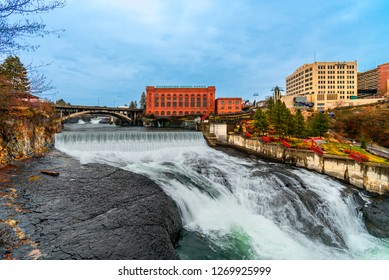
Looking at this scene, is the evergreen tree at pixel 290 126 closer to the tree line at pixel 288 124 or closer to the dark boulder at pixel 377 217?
the tree line at pixel 288 124

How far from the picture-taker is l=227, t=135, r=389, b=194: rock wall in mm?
16095

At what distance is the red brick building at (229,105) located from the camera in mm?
89312

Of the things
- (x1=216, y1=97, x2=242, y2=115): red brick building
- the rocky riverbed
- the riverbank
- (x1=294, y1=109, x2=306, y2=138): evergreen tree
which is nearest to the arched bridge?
(x1=216, y1=97, x2=242, y2=115): red brick building

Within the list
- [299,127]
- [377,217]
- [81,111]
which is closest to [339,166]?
[377,217]

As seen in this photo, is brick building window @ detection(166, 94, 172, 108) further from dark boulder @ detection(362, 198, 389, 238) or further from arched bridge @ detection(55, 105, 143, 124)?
dark boulder @ detection(362, 198, 389, 238)

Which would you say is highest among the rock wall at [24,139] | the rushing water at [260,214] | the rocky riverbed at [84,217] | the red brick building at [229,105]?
the red brick building at [229,105]

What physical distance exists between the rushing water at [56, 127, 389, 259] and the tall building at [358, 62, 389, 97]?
10400 centimetres

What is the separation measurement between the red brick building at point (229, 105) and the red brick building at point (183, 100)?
4.54 metres

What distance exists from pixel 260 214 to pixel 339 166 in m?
11.6

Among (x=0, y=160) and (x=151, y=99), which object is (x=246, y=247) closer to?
(x=0, y=160)

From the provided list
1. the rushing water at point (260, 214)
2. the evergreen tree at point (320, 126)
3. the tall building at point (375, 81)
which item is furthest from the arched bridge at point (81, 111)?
the tall building at point (375, 81)

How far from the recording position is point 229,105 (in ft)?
297

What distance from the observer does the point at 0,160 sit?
12.4 m

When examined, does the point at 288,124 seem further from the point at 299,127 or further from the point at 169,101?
the point at 169,101
